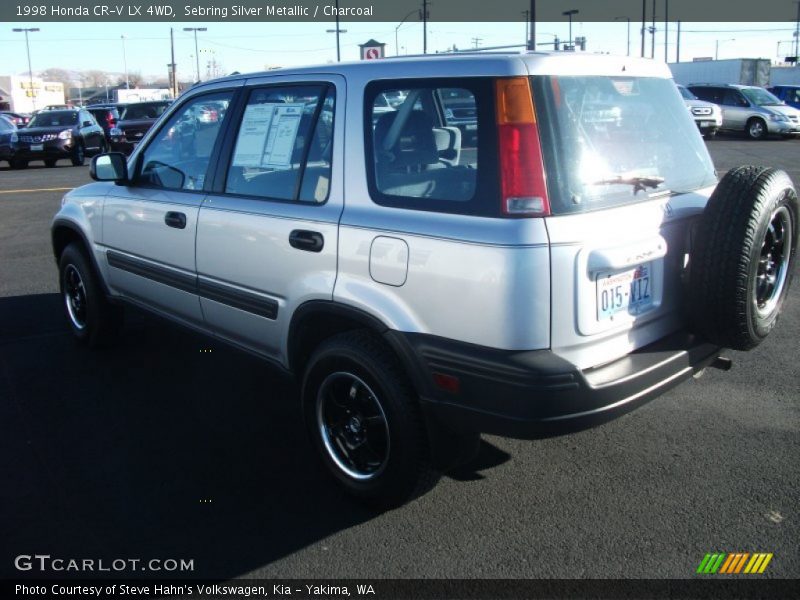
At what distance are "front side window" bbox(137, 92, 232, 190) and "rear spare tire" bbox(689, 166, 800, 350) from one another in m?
2.56

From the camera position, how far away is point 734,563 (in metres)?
2.98

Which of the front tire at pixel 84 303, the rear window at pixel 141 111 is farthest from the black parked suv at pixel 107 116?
the front tire at pixel 84 303

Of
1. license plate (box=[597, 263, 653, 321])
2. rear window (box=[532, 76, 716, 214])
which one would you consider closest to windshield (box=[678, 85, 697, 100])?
rear window (box=[532, 76, 716, 214])

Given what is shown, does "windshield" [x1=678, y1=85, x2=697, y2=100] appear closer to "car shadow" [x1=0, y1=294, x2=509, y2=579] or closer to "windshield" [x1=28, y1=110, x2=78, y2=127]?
"windshield" [x1=28, y1=110, x2=78, y2=127]

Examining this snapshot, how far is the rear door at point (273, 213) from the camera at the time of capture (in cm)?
344

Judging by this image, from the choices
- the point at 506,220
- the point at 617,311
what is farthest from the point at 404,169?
the point at 617,311

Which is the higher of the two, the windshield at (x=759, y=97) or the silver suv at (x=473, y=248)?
the windshield at (x=759, y=97)

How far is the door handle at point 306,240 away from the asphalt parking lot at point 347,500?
106cm

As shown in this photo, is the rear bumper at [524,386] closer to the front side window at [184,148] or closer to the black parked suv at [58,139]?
the front side window at [184,148]

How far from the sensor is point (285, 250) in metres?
3.61

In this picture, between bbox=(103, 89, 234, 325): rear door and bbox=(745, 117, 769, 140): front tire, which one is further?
bbox=(745, 117, 769, 140): front tire

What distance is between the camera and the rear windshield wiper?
3.07m

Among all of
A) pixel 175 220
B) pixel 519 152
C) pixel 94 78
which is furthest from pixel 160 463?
pixel 94 78

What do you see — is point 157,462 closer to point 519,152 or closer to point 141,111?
point 519,152
